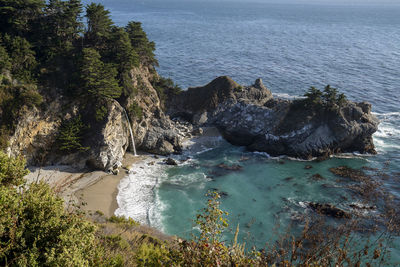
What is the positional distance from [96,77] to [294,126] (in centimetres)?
3195

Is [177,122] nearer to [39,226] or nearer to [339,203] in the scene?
[339,203]

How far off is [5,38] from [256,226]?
41582mm

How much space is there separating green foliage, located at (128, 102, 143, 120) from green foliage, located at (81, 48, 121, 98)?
14.9 ft

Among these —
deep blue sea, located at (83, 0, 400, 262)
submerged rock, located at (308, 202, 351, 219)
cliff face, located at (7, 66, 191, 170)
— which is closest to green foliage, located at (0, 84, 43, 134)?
cliff face, located at (7, 66, 191, 170)

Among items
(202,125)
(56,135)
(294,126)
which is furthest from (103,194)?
(294,126)

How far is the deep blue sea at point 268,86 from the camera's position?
115 ft

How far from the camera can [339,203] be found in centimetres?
3525

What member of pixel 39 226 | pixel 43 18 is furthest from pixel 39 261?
pixel 43 18

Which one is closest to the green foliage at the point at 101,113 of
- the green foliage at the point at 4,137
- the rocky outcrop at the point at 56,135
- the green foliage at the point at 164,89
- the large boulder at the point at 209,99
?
the rocky outcrop at the point at 56,135

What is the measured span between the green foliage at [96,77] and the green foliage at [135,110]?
454cm

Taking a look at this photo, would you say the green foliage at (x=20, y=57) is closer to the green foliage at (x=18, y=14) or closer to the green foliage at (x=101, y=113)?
the green foliage at (x=18, y=14)

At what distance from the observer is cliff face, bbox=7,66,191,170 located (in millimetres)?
37031

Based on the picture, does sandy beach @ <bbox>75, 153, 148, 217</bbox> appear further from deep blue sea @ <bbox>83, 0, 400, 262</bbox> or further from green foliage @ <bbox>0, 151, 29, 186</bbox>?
green foliage @ <bbox>0, 151, 29, 186</bbox>

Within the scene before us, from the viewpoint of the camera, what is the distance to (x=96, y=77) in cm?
3975
